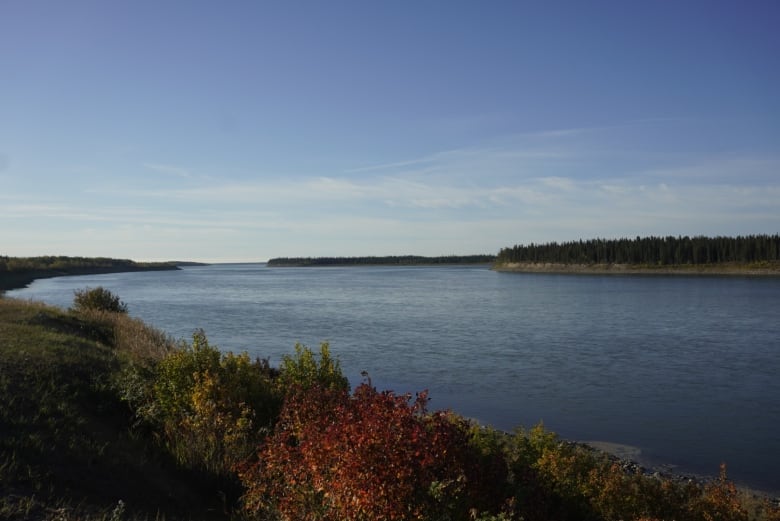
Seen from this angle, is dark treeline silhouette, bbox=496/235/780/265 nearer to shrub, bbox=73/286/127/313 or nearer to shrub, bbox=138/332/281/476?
shrub, bbox=73/286/127/313

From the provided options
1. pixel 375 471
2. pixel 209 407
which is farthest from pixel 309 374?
pixel 375 471

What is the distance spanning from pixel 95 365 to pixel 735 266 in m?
120

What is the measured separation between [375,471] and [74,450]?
16.6 feet

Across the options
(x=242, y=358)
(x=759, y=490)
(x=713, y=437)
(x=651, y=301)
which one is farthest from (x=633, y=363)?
(x=651, y=301)

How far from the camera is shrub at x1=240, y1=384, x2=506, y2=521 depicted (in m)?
5.95

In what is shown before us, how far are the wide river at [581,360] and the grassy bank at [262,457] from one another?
354 cm

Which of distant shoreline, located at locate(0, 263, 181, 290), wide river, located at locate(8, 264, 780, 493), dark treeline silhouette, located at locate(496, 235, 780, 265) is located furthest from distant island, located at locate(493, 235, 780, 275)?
distant shoreline, located at locate(0, 263, 181, 290)

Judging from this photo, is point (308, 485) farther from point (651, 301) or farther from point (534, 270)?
point (534, 270)

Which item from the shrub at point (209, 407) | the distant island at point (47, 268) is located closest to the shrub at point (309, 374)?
the shrub at point (209, 407)

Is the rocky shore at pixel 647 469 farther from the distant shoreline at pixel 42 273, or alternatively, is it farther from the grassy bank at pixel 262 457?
the distant shoreline at pixel 42 273

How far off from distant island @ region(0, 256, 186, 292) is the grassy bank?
66.6 meters

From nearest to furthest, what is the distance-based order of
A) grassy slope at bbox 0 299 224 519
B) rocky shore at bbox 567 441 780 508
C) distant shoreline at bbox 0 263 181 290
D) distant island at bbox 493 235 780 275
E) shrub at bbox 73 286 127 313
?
grassy slope at bbox 0 299 224 519, rocky shore at bbox 567 441 780 508, shrub at bbox 73 286 127 313, distant shoreline at bbox 0 263 181 290, distant island at bbox 493 235 780 275

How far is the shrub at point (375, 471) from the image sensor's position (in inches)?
234

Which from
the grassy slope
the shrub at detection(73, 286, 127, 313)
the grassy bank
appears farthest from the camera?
the shrub at detection(73, 286, 127, 313)
